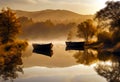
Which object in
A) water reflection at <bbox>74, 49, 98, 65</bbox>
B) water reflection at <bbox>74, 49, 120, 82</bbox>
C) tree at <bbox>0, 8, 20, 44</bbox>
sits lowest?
water reflection at <bbox>74, 49, 98, 65</bbox>

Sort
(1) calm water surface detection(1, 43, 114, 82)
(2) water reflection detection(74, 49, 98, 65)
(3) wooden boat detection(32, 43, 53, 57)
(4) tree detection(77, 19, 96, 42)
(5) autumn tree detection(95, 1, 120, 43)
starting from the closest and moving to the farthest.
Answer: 1. (1) calm water surface detection(1, 43, 114, 82)
2. (2) water reflection detection(74, 49, 98, 65)
3. (5) autumn tree detection(95, 1, 120, 43)
4. (3) wooden boat detection(32, 43, 53, 57)
5. (4) tree detection(77, 19, 96, 42)

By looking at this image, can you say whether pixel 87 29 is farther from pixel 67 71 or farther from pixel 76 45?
pixel 67 71

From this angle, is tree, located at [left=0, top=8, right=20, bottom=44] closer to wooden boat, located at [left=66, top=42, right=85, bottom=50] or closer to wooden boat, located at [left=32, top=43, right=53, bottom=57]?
wooden boat, located at [left=32, top=43, right=53, bottom=57]

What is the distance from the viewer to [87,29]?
130m

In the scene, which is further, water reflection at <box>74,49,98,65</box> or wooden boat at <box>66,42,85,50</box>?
wooden boat at <box>66,42,85,50</box>

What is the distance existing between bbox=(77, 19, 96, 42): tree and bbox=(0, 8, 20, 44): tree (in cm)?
4435

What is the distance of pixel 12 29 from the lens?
86.9m

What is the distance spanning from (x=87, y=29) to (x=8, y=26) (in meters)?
48.9

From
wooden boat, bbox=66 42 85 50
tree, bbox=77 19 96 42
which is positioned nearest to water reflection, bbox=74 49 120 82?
wooden boat, bbox=66 42 85 50

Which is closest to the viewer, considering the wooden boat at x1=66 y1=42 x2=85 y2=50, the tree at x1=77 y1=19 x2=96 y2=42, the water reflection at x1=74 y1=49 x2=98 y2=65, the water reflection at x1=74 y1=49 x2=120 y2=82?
the water reflection at x1=74 y1=49 x2=120 y2=82

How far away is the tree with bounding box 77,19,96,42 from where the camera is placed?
5032 inches

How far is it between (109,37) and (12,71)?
48549 mm

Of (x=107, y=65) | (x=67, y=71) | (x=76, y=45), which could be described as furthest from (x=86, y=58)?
(x=76, y=45)

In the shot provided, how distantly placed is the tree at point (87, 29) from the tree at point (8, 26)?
44.3 metres
